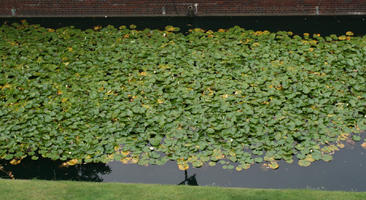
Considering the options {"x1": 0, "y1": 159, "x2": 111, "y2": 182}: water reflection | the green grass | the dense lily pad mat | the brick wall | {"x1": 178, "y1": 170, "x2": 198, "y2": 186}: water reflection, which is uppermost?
the brick wall

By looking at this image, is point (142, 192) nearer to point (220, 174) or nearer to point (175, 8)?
point (220, 174)

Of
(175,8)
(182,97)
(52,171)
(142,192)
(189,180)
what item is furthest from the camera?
(175,8)

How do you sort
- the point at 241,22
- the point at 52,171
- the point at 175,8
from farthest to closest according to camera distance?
the point at 175,8 < the point at 241,22 < the point at 52,171

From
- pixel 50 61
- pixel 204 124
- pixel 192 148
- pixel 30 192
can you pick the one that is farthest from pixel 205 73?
pixel 30 192

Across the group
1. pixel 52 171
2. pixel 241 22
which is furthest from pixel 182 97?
pixel 241 22

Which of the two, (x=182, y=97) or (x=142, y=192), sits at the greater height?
(x=182, y=97)

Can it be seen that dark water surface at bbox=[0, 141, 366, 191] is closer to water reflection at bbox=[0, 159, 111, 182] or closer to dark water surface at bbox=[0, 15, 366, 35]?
water reflection at bbox=[0, 159, 111, 182]

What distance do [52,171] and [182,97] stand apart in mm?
2124

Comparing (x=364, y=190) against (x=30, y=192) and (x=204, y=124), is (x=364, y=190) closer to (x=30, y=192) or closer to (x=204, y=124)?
(x=204, y=124)

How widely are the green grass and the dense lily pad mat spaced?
70 cm

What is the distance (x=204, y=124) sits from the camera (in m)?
6.19

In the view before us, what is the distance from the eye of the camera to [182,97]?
6773mm

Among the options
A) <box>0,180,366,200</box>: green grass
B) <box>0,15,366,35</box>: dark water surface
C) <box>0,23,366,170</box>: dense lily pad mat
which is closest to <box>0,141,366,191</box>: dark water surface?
<box>0,23,366,170</box>: dense lily pad mat

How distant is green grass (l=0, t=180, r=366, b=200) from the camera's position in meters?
4.83
